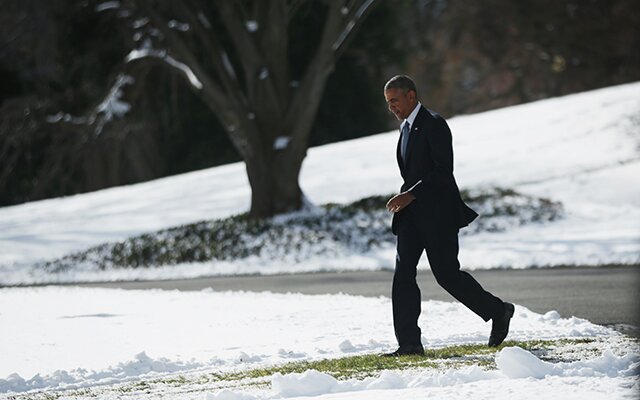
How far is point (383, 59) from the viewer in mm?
33031

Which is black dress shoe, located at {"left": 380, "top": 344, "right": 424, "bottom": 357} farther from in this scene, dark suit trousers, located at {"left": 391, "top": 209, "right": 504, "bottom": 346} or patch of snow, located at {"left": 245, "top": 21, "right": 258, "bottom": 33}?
patch of snow, located at {"left": 245, "top": 21, "right": 258, "bottom": 33}

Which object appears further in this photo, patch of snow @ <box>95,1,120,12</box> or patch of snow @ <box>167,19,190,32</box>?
patch of snow @ <box>95,1,120,12</box>

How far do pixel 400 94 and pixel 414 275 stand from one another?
1.14m

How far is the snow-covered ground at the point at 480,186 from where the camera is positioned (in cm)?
1880

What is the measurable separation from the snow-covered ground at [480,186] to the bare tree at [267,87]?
2.52m

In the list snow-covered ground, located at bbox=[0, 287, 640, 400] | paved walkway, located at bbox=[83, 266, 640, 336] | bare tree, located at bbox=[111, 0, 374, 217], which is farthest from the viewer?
bare tree, located at bbox=[111, 0, 374, 217]

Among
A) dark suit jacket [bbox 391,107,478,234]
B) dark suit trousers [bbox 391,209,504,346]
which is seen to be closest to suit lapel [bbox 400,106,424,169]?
dark suit jacket [bbox 391,107,478,234]

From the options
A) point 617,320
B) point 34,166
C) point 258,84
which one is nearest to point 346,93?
point 34,166

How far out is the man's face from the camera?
756 centimetres

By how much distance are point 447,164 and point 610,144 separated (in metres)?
19.7

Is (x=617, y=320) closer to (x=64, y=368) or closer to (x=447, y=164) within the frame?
(x=447, y=164)

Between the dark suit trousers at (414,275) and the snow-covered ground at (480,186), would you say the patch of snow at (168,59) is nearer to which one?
the snow-covered ground at (480,186)

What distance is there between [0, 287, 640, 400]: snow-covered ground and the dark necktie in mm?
1437

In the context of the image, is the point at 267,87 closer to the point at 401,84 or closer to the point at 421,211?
the point at 401,84
